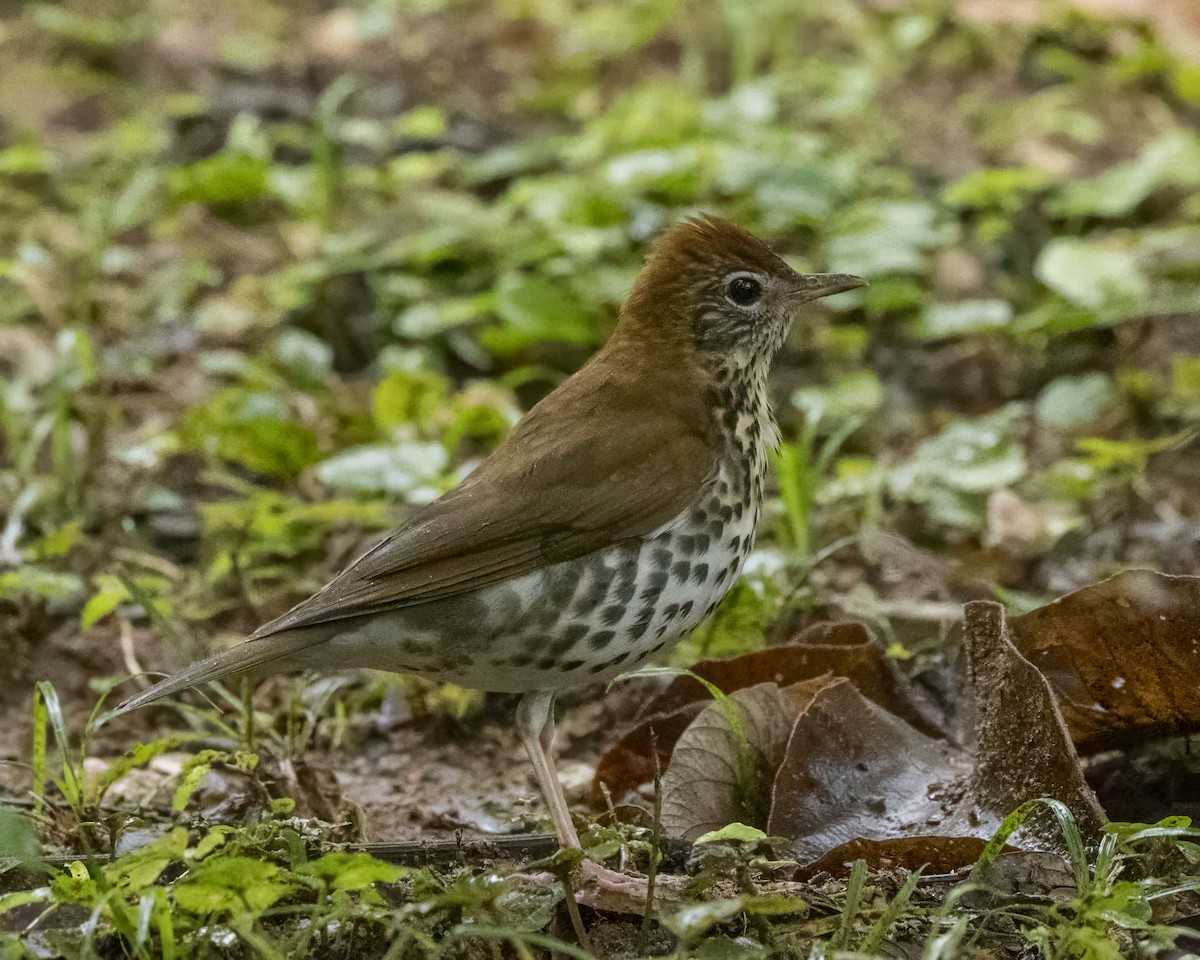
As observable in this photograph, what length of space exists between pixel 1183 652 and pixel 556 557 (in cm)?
123

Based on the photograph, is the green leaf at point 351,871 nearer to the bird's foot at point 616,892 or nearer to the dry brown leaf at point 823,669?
the bird's foot at point 616,892

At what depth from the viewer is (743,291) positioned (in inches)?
145

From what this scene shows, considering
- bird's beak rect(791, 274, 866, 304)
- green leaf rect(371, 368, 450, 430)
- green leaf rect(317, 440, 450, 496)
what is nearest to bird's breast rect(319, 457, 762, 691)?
bird's beak rect(791, 274, 866, 304)

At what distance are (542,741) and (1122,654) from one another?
1.21 meters

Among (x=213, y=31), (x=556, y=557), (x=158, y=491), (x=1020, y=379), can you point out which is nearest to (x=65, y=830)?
(x=556, y=557)

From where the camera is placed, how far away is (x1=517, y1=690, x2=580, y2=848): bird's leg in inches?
125

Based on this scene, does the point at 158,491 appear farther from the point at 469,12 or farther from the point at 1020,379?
the point at 469,12

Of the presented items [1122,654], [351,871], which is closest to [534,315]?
[1122,654]

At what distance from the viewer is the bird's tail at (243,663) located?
3016 millimetres

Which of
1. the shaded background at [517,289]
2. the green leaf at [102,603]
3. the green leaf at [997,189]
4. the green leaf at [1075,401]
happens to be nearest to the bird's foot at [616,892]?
the shaded background at [517,289]

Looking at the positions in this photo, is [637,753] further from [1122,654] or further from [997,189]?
[997,189]

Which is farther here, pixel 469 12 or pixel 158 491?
pixel 469 12

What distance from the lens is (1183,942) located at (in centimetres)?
255

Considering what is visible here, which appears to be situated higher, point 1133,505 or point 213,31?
point 213,31
